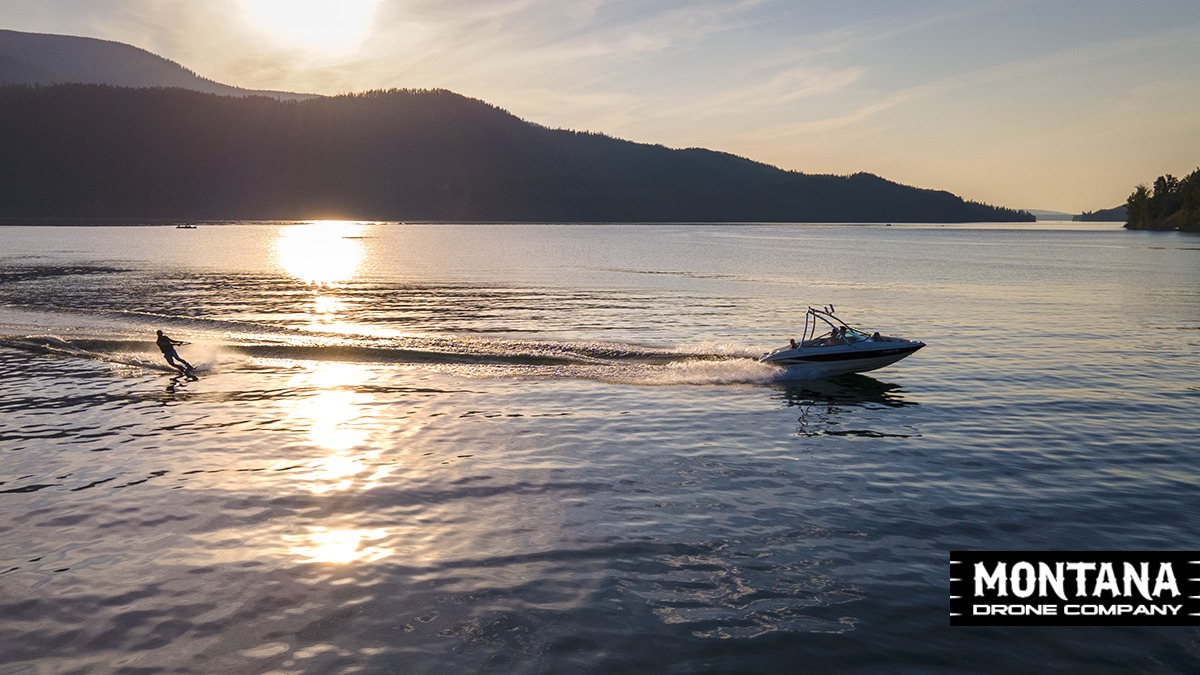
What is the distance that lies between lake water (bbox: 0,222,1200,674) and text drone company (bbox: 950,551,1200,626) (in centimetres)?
60

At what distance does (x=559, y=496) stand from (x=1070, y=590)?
40.4 feet

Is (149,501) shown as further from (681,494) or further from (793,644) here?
(793,644)

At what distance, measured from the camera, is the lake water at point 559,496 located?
1408 cm

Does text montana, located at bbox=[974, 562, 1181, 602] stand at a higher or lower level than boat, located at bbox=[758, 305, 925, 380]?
lower

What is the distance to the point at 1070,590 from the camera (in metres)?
15.8

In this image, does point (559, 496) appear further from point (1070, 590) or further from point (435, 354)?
point (435, 354)

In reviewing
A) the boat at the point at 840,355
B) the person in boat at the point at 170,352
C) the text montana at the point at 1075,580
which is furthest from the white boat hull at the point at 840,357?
the person in boat at the point at 170,352

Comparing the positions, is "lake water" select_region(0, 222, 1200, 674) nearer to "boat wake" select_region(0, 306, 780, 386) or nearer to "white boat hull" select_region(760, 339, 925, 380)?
"boat wake" select_region(0, 306, 780, 386)

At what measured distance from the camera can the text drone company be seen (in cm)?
1494

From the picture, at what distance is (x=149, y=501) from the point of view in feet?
68.8

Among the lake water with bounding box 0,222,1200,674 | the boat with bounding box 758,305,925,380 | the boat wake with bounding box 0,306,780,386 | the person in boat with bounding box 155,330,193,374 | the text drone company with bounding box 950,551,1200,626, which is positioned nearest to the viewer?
the lake water with bounding box 0,222,1200,674

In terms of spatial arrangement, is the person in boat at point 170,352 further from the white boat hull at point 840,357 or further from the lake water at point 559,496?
the white boat hull at point 840,357

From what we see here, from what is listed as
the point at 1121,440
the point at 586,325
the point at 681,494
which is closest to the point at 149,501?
the point at 681,494

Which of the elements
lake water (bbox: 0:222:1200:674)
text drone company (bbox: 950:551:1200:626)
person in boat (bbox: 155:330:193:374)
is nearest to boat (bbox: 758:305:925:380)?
lake water (bbox: 0:222:1200:674)
